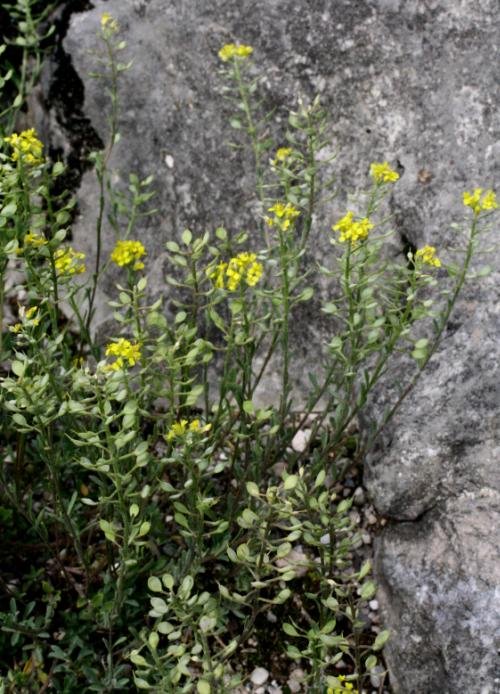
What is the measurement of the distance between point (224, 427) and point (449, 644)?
Result: 0.93m

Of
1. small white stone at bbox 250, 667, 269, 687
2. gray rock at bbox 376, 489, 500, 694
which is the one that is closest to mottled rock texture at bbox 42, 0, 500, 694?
gray rock at bbox 376, 489, 500, 694

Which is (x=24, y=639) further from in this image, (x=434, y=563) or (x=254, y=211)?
(x=254, y=211)

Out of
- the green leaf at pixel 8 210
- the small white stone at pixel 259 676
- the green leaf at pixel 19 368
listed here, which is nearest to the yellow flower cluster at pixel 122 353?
the green leaf at pixel 19 368

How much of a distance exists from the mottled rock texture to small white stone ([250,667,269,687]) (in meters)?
0.36

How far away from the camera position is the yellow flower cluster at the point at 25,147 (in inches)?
89.9

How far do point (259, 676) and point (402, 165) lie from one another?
5.20ft

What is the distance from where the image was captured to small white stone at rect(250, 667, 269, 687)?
267cm

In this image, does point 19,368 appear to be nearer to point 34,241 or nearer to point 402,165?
point 34,241

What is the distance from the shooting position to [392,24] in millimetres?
3006

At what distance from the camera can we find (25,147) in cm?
227

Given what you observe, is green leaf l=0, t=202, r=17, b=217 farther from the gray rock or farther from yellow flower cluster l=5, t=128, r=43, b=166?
the gray rock

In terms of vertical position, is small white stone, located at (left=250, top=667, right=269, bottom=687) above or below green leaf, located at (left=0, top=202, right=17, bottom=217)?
below

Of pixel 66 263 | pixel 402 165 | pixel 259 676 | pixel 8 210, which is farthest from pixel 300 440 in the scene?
pixel 8 210

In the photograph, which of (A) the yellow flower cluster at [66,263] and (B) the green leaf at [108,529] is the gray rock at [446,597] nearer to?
(B) the green leaf at [108,529]
